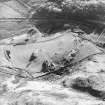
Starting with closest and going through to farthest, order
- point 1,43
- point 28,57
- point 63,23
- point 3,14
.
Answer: point 28,57 < point 1,43 < point 63,23 < point 3,14

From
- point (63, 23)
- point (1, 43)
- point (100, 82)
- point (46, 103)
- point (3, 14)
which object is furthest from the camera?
point (3, 14)

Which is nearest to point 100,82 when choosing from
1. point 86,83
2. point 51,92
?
point 86,83

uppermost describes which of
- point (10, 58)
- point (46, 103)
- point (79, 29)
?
point (79, 29)

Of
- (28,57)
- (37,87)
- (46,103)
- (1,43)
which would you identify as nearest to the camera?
(46,103)

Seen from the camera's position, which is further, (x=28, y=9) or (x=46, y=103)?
(x=28, y=9)

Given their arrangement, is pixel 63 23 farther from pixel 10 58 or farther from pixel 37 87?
pixel 37 87

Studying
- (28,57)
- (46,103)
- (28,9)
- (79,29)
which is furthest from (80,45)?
(28,9)

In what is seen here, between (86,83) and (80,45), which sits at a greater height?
(80,45)

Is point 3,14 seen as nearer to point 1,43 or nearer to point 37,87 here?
point 1,43

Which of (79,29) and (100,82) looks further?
(79,29)
